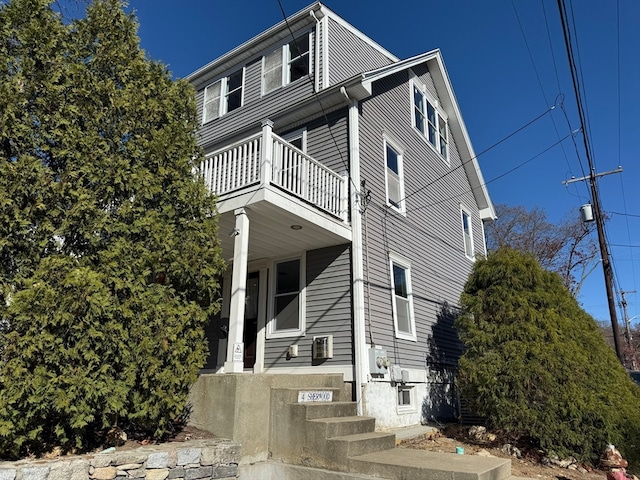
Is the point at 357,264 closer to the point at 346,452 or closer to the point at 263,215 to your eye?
the point at 263,215

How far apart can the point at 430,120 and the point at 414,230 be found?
4.08 meters

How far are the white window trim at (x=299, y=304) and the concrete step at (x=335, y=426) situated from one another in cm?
239

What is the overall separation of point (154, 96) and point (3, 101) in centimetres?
153

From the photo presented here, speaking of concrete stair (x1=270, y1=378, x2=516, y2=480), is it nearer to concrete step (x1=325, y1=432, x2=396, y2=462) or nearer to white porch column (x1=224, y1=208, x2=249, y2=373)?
concrete step (x1=325, y1=432, x2=396, y2=462)

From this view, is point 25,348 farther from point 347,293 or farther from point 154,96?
point 347,293

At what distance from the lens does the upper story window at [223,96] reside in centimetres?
1116

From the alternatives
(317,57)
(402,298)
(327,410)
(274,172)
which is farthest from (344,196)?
(327,410)

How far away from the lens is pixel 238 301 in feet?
19.0

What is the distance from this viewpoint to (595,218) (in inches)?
570

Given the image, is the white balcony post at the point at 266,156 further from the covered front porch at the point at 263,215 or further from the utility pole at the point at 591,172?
the utility pole at the point at 591,172

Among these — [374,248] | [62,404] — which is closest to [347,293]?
[374,248]

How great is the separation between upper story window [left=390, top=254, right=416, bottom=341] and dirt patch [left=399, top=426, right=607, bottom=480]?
1.85 meters

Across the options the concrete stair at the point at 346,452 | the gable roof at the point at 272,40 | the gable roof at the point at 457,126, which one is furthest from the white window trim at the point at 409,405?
the gable roof at the point at 272,40

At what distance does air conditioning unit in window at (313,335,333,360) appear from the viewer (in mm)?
7148
